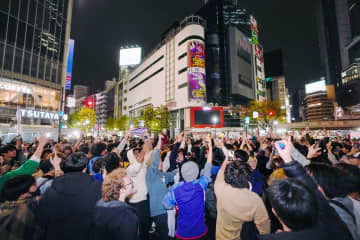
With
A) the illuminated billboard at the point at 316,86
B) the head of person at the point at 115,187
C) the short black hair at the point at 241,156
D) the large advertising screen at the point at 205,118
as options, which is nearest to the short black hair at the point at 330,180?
the short black hair at the point at 241,156

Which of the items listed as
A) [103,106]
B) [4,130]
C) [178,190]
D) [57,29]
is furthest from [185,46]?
[103,106]

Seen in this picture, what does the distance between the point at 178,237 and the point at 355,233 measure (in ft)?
7.47

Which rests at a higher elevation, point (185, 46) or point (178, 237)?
point (185, 46)

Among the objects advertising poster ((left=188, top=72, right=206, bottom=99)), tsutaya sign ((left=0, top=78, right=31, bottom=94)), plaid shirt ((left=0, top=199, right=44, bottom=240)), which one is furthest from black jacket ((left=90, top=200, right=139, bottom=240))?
advertising poster ((left=188, top=72, right=206, bottom=99))

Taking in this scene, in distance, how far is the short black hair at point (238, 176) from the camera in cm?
236

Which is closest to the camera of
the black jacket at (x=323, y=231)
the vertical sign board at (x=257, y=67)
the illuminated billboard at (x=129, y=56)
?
the black jacket at (x=323, y=231)

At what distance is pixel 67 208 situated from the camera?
7.05 feet

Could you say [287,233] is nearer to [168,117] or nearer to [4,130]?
[4,130]

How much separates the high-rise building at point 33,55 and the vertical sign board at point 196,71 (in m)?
28.5

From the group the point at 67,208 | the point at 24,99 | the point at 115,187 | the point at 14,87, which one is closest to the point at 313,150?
the point at 115,187

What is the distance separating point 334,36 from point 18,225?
508 ft

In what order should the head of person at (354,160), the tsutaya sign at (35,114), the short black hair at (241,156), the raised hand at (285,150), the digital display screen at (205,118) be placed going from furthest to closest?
the digital display screen at (205,118), the tsutaya sign at (35,114), the short black hair at (241,156), the head of person at (354,160), the raised hand at (285,150)

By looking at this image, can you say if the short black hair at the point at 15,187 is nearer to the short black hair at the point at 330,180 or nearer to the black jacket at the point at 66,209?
the black jacket at the point at 66,209

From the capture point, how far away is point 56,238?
2102 millimetres
